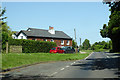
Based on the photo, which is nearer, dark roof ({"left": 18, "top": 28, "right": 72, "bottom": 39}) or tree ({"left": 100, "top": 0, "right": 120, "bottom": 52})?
tree ({"left": 100, "top": 0, "right": 120, "bottom": 52})

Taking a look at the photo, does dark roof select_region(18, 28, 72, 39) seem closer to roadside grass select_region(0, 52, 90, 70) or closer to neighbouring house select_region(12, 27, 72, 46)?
neighbouring house select_region(12, 27, 72, 46)

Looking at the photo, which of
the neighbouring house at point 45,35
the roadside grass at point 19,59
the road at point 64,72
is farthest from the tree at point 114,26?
the neighbouring house at point 45,35

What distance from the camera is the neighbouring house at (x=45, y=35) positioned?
50.1m

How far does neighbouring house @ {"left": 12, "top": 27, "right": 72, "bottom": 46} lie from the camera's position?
5011cm

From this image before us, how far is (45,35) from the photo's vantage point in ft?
178

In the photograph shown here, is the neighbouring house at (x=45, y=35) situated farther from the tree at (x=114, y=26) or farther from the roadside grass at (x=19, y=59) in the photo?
the roadside grass at (x=19, y=59)

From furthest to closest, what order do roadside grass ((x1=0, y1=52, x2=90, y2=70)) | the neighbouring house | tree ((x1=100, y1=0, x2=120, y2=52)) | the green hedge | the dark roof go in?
the dark roof < the neighbouring house < the green hedge < tree ((x1=100, y1=0, x2=120, y2=52)) < roadside grass ((x1=0, y1=52, x2=90, y2=70))

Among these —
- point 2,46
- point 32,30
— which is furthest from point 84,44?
point 2,46

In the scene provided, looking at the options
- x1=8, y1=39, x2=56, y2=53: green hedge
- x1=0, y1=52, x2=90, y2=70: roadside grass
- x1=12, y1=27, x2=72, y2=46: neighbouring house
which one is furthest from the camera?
x1=12, y1=27, x2=72, y2=46: neighbouring house

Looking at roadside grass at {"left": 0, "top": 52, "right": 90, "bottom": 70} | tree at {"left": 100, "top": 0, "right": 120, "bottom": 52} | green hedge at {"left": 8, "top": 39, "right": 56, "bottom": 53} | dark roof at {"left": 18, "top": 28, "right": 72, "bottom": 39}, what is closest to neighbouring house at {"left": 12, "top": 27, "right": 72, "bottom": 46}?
dark roof at {"left": 18, "top": 28, "right": 72, "bottom": 39}

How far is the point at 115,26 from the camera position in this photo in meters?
44.3

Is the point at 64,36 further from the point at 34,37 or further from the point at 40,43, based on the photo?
the point at 40,43

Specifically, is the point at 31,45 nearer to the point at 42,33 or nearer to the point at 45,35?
the point at 45,35

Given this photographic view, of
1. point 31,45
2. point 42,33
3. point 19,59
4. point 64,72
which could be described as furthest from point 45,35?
point 64,72
